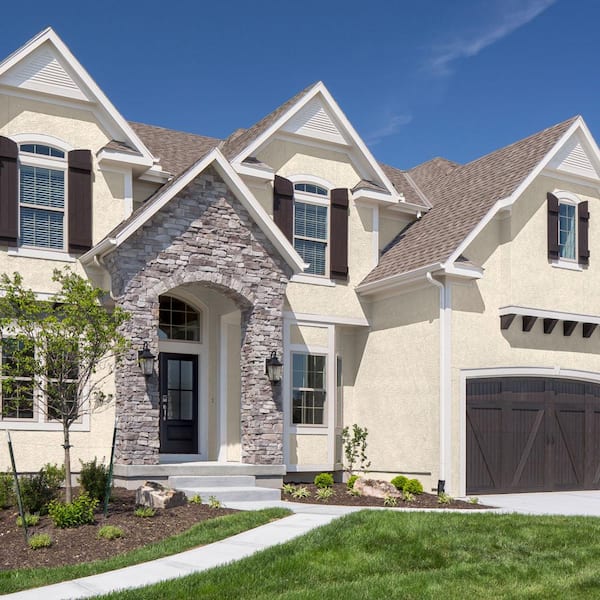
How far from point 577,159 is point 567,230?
5.37 ft

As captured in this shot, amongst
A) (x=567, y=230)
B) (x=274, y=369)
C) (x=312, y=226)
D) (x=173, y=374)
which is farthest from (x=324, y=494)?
(x=567, y=230)

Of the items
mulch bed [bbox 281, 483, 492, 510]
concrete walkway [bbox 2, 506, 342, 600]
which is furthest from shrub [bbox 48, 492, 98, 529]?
mulch bed [bbox 281, 483, 492, 510]

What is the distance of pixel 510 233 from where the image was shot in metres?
17.8

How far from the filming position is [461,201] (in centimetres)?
1927

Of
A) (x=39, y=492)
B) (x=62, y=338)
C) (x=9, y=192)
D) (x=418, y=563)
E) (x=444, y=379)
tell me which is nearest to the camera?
(x=418, y=563)

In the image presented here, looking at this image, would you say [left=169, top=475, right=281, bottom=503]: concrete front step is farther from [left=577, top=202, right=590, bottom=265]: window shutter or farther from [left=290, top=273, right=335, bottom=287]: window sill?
[left=577, top=202, right=590, bottom=265]: window shutter

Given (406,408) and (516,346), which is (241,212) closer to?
(406,408)

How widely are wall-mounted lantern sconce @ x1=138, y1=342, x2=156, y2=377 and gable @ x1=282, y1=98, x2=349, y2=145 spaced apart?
625 centimetres

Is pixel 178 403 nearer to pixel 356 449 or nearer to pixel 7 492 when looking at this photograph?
pixel 356 449

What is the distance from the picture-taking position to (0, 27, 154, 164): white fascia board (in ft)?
50.3

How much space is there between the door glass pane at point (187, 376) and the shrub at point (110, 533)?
22.5 feet

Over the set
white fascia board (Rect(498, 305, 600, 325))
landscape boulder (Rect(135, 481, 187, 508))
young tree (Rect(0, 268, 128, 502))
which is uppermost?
white fascia board (Rect(498, 305, 600, 325))

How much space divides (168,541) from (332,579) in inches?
102

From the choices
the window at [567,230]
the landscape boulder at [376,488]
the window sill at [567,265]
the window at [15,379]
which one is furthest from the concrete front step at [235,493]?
the window at [567,230]
